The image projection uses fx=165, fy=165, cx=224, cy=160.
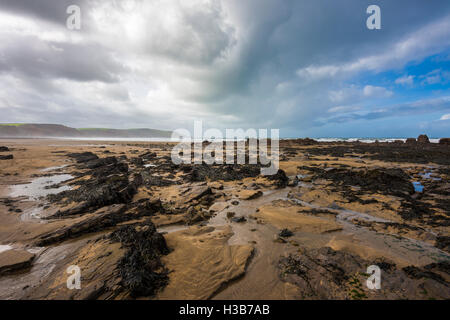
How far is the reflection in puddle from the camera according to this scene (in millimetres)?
10064

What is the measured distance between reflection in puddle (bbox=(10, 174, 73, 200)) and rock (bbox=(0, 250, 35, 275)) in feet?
21.9

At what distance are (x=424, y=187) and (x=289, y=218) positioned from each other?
36.6ft

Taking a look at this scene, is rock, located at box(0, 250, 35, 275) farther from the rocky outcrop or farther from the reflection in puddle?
the rocky outcrop

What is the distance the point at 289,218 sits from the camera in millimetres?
7504

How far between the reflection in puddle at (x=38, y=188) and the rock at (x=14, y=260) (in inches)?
263

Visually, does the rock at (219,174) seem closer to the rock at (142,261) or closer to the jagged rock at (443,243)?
the rock at (142,261)

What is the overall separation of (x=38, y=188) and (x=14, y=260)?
992 cm

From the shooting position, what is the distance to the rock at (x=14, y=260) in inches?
168

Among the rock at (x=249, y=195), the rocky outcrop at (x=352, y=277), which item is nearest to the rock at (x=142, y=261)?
the rocky outcrop at (x=352, y=277)

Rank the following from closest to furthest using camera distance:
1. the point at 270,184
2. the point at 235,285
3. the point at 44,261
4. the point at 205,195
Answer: the point at 235,285 → the point at 44,261 → the point at 205,195 → the point at 270,184

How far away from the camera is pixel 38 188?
37.3ft
